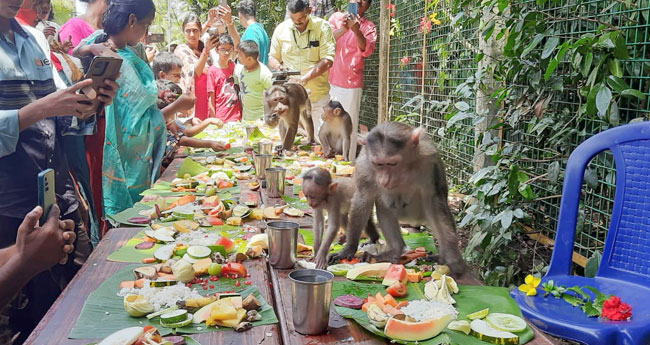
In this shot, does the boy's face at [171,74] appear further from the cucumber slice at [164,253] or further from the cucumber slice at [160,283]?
the cucumber slice at [160,283]

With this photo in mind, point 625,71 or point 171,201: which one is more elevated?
point 625,71

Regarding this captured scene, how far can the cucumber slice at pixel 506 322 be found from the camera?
6.06 ft

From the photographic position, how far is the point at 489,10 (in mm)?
4039

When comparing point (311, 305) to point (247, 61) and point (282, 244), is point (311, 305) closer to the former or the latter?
point (282, 244)

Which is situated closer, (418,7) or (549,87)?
(549,87)

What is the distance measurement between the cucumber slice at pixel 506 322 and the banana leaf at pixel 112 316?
30.6 inches

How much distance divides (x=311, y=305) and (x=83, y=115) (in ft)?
6.63

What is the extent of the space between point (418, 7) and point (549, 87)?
4.17m

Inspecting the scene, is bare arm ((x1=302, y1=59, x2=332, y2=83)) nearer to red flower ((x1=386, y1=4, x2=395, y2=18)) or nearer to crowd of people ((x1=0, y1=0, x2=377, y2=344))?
crowd of people ((x1=0, y1=0, x2=377, y2=344))

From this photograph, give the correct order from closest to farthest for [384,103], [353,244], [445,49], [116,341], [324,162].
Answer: [116,341] → [353,244] → [324,162] → [445,49] → [384,103]

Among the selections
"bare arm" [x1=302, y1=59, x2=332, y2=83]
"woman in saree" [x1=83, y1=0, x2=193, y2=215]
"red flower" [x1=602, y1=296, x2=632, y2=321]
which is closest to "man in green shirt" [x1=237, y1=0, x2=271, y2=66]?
"bare arm" [x1=302, y1=59, x2=332, y2=83]

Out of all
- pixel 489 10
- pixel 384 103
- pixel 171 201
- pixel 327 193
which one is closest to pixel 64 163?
pixel 171 201

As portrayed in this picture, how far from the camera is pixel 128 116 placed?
4.21m

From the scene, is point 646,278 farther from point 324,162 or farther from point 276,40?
point 276,40
